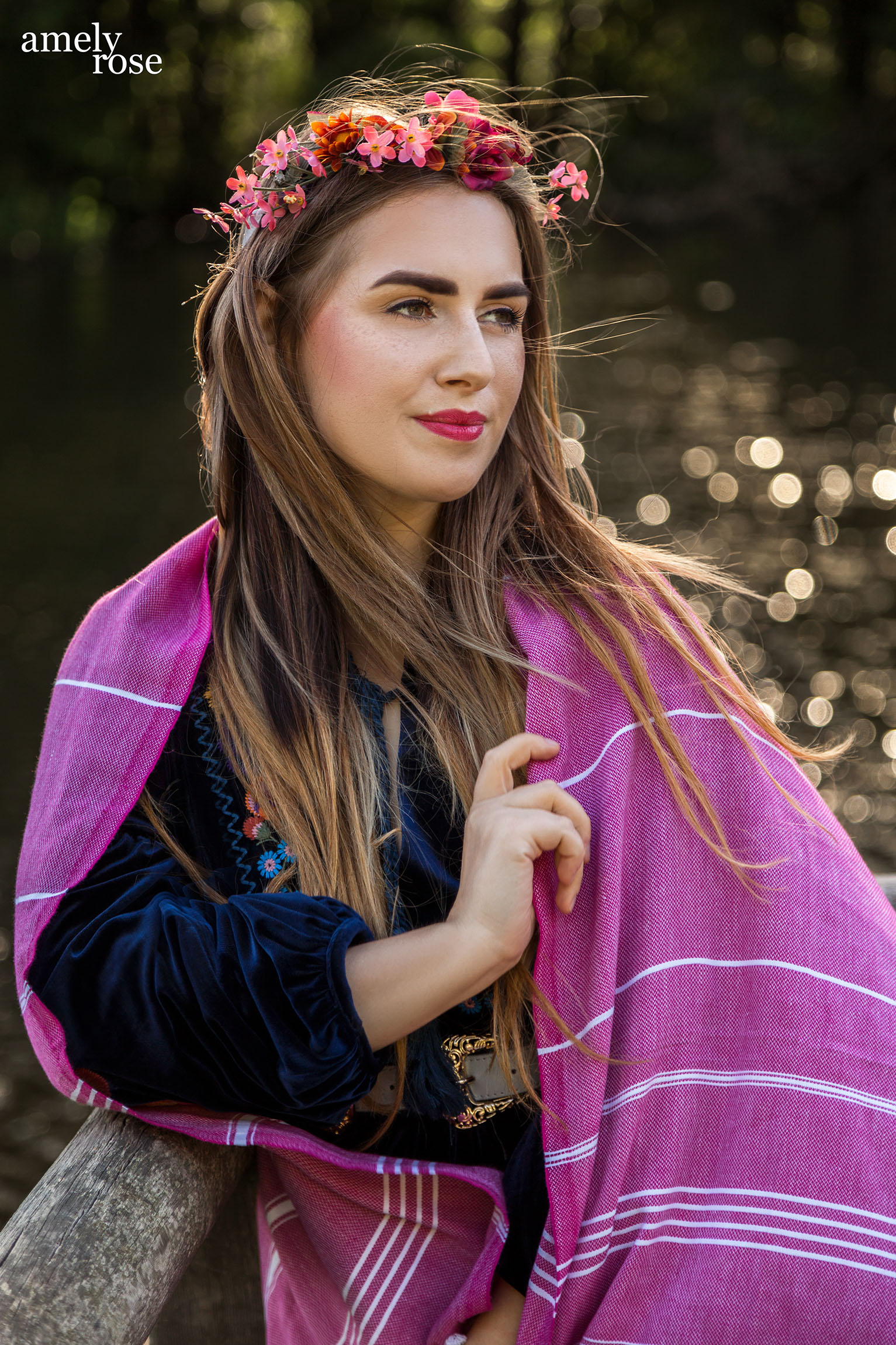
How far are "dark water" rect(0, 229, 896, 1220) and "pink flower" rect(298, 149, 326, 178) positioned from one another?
323cm

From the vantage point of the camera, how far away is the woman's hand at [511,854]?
1467mm

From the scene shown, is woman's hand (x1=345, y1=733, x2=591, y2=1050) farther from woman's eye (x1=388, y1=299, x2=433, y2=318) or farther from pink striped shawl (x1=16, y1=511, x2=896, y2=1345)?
woman's eye (x1=388, y1=299, x2=433, y2=318)

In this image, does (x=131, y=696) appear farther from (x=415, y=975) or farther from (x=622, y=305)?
(x=622, y=305)

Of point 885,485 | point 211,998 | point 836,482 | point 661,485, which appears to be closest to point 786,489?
point 836,482

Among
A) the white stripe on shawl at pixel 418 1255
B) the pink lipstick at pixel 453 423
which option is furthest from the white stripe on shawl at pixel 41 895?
the pink lipstick at pixel 453 423

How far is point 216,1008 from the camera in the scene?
1452 mm

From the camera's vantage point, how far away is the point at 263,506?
1.86m

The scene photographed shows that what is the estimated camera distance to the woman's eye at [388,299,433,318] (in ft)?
5.61

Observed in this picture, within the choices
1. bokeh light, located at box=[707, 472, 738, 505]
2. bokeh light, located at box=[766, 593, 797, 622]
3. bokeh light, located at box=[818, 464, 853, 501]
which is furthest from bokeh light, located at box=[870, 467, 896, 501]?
bokeh light, located at box=[766, 593, 797, 622]

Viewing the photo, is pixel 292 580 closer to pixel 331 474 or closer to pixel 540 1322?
pixel 331 474

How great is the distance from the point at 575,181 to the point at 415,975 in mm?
1100

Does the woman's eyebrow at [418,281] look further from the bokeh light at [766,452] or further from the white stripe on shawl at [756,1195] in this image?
the bokeh light at [766,452]

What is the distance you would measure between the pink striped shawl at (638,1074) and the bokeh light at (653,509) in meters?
7.48

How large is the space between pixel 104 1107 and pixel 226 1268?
0.53 m
